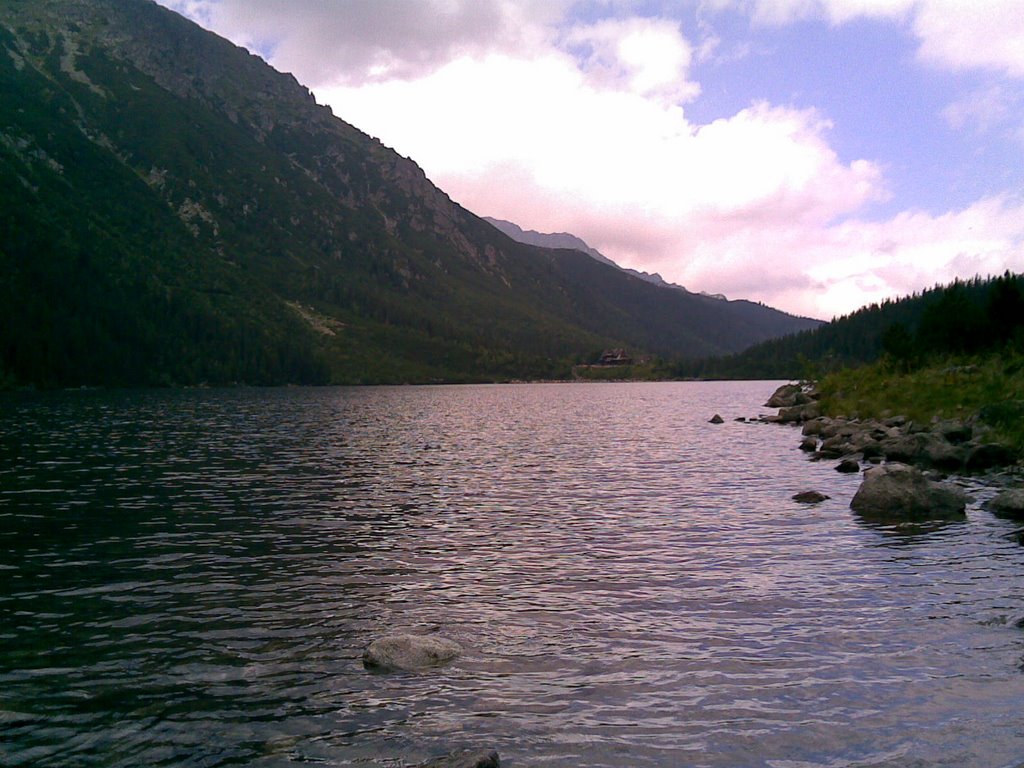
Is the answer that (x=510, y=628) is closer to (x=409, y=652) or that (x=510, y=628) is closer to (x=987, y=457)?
(x=409, y=652)

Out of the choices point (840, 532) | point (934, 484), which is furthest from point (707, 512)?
point (934, 484)

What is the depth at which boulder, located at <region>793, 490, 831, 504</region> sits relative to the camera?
106 ft

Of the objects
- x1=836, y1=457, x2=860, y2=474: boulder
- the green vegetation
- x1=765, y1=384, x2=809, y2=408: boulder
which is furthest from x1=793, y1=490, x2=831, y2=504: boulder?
x1=765, y1=384, x2=809, y2=408: boulder

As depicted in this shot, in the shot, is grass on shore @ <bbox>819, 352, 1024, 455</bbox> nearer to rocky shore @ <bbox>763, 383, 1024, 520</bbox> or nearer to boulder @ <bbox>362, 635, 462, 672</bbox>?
rocky shore @ <bbox>763, 383, 1024, 520</bbox>

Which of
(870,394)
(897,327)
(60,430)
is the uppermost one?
(897,327)

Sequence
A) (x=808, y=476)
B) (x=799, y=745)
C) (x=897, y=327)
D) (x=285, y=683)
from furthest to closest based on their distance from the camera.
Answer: (x=897, y=327)
(x=808, y=476)
(x=285, y=683)
(x=799, y=745)

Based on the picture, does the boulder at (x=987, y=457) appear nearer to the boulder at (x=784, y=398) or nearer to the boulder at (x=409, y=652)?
the boulder at (x=409, y=652)

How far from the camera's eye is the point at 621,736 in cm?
1116

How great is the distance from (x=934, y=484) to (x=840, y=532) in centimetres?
695

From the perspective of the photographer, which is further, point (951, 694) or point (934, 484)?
point (934, 484)

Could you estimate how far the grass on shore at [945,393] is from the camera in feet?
143

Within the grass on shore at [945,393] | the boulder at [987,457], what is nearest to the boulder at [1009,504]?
the boulder at [987,457]

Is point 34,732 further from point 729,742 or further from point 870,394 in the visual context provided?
point 870,394

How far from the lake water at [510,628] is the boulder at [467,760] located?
2.11ft
